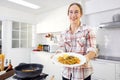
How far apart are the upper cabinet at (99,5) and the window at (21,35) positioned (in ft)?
7.94

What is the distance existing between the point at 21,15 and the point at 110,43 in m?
3.17

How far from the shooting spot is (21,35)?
4.62 meters

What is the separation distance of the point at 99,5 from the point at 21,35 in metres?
2.86

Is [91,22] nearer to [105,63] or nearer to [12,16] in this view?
A: [105,63]

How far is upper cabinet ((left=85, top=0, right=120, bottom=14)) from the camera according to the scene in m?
3.01

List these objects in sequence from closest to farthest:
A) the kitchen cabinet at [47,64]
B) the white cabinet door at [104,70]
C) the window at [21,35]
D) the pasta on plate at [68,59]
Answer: the pasta on plate at [68,59]
the white cabinet door at [104,70]
the kitchen cabinet at [47,64]
the window at [21,35]

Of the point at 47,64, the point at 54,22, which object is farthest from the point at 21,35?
the point at 47,64

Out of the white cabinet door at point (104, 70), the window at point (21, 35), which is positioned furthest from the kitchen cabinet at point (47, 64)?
the white cabinet door at point (104, 70)

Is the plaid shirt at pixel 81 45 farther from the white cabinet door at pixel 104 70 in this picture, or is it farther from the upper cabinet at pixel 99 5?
the upper cabinet at pixel 99 5

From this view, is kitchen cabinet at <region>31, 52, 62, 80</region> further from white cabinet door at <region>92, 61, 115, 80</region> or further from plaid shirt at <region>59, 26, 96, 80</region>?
plaid shirt at <region>59, 26, 96, 80</region>

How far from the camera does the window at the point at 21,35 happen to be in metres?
4.45

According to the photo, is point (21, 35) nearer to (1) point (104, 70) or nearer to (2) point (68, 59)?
(1) point (104, 70)

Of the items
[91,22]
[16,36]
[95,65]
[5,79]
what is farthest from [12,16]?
[5,79]

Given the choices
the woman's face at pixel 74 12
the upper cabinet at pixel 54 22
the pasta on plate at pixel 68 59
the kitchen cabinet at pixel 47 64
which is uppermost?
the upper cabinet at pixel 54 22
